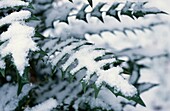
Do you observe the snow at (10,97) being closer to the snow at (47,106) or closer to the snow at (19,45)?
the snow at (47,106)

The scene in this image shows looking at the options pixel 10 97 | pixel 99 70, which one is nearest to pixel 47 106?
pixel 10 97

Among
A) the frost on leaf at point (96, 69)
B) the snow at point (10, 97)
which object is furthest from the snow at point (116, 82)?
the snow at point (10, 97)

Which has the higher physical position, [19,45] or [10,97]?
[19,45]

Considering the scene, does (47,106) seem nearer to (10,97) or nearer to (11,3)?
(10,97)

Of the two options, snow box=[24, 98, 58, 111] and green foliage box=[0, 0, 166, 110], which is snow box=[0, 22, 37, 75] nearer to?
green foliage box=[0, 0, 166, 110]

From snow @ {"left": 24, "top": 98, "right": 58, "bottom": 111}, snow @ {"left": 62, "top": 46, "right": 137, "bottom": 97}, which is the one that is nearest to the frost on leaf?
snow @ {"left": 62, "top": 46, "right": 137, "bottom": 97}

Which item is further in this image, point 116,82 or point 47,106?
point 47,106

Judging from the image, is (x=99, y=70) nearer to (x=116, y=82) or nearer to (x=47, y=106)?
(x=116, y=82)

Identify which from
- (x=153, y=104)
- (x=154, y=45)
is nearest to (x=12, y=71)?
(x=153, y=104)
